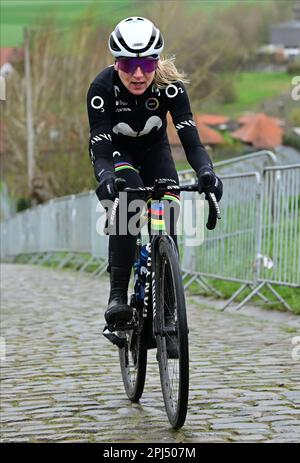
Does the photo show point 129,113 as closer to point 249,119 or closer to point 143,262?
point 143,262

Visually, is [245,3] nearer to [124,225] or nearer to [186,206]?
[186,206]

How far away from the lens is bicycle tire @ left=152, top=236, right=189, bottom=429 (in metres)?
5.06

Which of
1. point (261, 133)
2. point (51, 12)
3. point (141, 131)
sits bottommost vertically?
point (261, 133)

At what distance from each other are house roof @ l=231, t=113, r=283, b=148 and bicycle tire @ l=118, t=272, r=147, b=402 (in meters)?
81.7

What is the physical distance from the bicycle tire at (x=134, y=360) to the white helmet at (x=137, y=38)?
4.96 ft

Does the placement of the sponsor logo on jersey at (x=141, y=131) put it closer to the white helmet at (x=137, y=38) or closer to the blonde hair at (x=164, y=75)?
the blonde hair at (x=164, y=75)

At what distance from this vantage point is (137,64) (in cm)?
571

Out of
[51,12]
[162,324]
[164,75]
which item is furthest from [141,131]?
[51,12]

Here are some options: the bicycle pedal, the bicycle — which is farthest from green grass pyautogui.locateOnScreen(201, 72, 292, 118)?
the bicycle

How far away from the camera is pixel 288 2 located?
5089 inches

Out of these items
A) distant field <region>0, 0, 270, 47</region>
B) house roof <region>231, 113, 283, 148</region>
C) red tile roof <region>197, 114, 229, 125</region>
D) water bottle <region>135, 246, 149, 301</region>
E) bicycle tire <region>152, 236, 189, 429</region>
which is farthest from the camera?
red tile roof <region>197, 114, 229, 125</region>

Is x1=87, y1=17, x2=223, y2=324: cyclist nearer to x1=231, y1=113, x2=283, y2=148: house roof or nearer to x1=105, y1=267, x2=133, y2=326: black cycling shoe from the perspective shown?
x1=105, y1=267, x2=133, y2=326: black cycling shoe

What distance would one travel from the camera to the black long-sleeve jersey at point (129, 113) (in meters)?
5.79

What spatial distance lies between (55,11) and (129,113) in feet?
170
